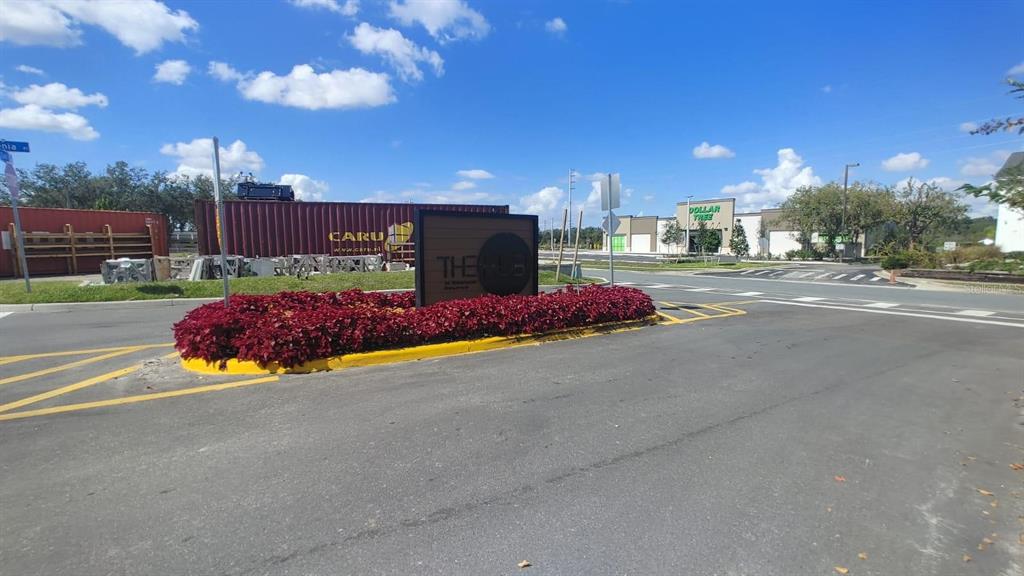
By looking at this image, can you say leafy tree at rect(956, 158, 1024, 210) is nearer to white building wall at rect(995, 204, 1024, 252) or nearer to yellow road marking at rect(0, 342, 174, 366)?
yellow road marking at rect(0, 342, 174, 366)

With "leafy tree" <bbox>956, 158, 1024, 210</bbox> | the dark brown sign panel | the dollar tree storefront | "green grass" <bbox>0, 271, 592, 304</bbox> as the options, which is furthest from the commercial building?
"leafy tree" <bbox>956, 158, 1024, 210</bbox>

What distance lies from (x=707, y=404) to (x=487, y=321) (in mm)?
3589

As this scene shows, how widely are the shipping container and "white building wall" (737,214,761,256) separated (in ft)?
192

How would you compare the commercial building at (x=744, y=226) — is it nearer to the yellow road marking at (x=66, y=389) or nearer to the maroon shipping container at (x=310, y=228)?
the maroon shipping container at (x=310, y=228)

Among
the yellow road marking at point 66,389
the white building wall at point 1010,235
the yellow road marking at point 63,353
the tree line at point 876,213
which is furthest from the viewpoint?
the tree line at point 876,213

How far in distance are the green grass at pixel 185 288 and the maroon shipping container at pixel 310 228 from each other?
3796 millimetres

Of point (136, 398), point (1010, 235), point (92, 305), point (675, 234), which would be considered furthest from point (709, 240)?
point (136, 398)

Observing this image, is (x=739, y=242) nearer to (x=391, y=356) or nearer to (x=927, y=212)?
(x=927, y=212)

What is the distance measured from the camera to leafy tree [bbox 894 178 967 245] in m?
44.5

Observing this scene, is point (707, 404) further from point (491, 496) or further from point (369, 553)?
point (369, 553)

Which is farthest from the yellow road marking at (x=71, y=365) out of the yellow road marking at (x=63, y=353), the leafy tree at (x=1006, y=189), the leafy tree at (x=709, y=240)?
the leafy tree at (x=709, y=240)

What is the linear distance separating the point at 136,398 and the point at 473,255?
17.5 feet

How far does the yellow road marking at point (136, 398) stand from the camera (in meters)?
4.60

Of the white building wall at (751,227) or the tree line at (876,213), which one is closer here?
the tree line at (876,213)
